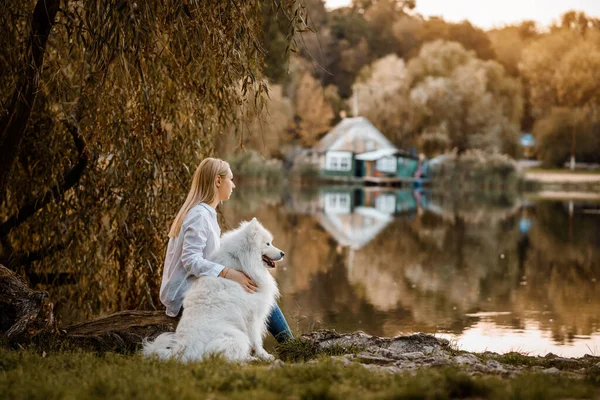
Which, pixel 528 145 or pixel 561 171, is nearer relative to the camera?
pixel 561 171

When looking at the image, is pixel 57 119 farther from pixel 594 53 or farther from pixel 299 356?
pixel 594 53

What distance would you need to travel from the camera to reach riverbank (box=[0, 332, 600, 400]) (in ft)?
13.8

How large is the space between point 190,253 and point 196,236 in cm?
16

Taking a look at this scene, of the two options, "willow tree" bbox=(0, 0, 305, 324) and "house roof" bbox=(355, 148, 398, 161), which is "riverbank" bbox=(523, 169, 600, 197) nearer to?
"house roof" bbox=(355, 148, 398, 161)

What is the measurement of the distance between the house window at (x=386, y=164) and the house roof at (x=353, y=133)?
45.7 inches

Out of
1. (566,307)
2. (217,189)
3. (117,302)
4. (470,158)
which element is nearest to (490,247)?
(566,307)

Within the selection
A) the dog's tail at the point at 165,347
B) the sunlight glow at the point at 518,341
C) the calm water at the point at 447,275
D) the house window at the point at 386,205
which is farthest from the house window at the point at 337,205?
the dog's tail at the point at 165,347

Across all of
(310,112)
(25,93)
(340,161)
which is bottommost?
(25,93)

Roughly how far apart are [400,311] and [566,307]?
3.26m

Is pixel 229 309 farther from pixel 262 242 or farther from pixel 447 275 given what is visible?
pixel 447 275

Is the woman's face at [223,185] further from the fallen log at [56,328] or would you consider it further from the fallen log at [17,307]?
the fallen log at [17,307]

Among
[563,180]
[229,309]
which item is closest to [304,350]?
[229,309]

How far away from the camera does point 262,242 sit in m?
5.84

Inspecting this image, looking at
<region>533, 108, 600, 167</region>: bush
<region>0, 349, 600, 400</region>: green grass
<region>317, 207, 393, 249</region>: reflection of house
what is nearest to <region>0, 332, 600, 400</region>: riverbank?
<region>0, 349, 600, 400</region>: green grass
